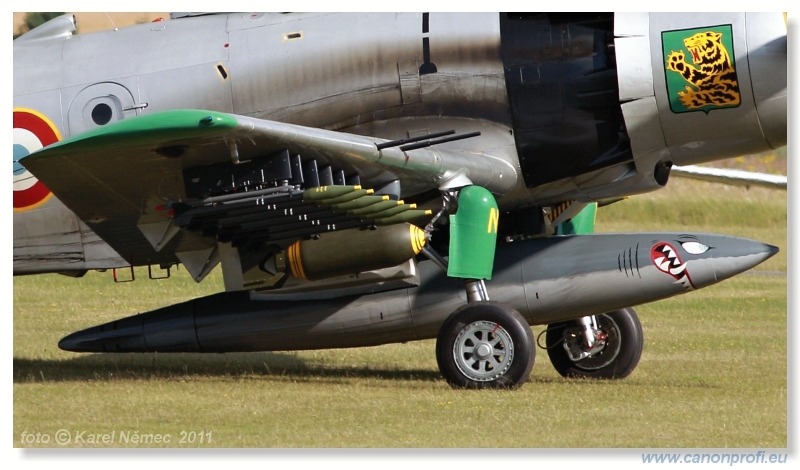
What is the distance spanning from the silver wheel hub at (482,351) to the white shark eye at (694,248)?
6.62 ft

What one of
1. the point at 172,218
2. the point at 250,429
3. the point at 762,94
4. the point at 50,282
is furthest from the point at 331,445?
the point at 50,282

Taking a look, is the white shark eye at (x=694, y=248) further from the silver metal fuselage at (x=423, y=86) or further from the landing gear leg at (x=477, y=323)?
the landing gear leg at (x=477, y=323)

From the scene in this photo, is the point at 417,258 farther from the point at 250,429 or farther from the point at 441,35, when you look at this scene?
the point at 250,429

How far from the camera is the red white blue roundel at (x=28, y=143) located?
43.6 ft

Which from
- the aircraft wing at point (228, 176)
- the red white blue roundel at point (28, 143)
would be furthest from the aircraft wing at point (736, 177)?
the red white blue roundel at point (28, 143)

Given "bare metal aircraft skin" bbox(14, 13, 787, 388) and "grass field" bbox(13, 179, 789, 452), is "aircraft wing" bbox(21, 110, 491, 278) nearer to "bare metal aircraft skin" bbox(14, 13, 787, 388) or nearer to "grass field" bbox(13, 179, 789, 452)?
"bare metal aircraft skin" bbox(14, 13, 787, 388)

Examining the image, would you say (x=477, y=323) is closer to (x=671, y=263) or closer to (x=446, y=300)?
(x=446, y=300)

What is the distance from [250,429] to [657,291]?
13.8ft

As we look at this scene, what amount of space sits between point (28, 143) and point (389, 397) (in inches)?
166

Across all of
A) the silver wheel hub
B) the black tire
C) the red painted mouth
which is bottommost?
the black tire

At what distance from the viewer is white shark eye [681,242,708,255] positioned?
1302 centimetres

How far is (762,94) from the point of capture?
483 inches

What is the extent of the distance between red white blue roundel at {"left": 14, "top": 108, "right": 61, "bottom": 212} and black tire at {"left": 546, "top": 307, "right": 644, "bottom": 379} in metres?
5.22

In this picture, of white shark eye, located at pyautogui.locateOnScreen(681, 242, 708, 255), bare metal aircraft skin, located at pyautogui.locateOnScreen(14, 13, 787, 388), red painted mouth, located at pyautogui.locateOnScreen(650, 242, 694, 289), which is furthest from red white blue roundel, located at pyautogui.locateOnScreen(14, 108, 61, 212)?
white shark eye, located at pyautogui.locateOnScreen(681, 242, 708, 255)
